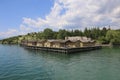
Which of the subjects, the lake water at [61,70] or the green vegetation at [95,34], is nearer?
the lake water at [61,70]

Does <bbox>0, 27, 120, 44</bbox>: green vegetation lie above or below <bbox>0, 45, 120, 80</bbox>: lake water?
above

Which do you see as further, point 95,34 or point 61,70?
point 95,34

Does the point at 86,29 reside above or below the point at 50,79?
above

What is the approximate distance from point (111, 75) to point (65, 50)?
4085cm

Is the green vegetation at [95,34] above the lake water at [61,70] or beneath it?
above

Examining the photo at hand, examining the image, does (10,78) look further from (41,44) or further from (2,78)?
(41,44)

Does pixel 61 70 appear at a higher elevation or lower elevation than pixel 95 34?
lower

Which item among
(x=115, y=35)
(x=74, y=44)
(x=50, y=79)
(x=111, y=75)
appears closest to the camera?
(x=50, y=79)

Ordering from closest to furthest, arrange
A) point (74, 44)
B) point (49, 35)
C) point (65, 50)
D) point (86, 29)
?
1. point (65, 50)
2. point (74, 44)
3. point (86, 29)
4. point (49, 35)

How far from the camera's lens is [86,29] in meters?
145

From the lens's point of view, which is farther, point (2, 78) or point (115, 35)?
point (115, 35)

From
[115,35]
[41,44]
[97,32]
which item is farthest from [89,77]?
[97,32]

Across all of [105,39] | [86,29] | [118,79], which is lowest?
[118,79]

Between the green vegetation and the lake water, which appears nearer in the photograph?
the lake water
